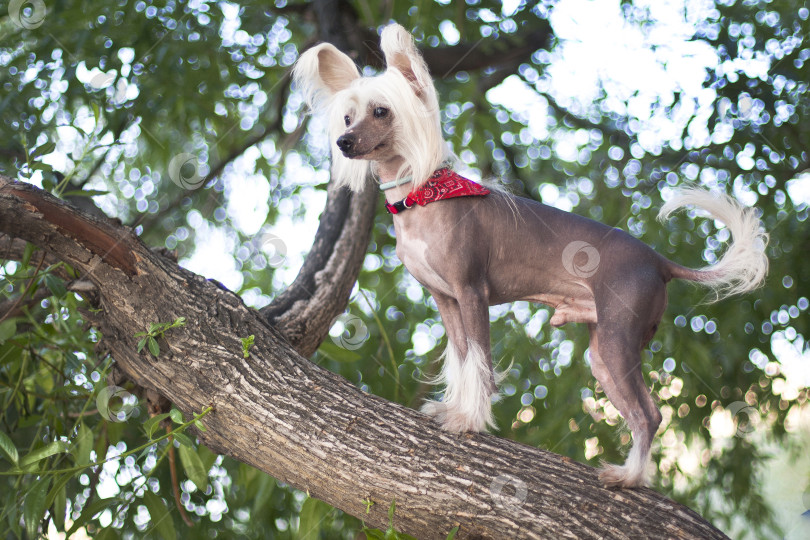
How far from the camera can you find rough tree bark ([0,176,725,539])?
5.97ft

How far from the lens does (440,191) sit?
198cm

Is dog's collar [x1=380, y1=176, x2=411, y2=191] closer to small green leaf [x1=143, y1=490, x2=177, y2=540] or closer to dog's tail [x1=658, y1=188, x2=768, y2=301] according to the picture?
dog's tail [x1=658, y1=188, x2=768, y2=301]

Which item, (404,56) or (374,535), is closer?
(374,535)

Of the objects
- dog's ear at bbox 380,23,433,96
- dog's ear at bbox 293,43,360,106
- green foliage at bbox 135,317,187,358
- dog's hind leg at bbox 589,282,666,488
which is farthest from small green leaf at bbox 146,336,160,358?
dog's hind leg at bbox 589,282,666,488

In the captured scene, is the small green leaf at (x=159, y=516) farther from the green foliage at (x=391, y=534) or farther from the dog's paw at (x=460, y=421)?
the dog's paw at (x=460, y=421)

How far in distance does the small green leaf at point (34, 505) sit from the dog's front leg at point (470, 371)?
3.58 ft

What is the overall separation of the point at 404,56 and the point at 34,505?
1.55 metres

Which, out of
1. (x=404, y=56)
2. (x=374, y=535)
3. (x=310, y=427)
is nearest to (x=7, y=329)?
(x=310, y=427)

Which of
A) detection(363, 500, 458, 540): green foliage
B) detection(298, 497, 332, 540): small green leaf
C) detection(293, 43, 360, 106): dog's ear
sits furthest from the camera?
detection(298, 497, 332, 540): small green leaf

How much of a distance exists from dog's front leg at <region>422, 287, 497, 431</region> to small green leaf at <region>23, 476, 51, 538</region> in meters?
1.09

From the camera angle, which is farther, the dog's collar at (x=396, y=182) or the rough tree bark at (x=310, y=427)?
the dog's collar at (x=396, y=182)

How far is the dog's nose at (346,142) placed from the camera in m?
1.91

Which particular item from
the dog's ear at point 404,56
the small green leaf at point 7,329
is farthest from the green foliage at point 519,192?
the dog's ear at point 404,56

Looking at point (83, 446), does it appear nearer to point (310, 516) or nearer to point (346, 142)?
point (310, 516)
